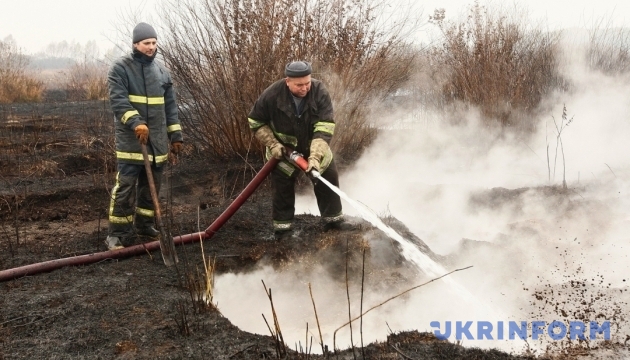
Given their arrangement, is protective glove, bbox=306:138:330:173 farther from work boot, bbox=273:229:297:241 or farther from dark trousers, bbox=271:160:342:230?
work boot, bbox=273:229:297:241

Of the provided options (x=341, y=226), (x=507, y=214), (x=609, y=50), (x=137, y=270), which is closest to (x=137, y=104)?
(x=137, y=270)

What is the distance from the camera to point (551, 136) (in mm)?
10156

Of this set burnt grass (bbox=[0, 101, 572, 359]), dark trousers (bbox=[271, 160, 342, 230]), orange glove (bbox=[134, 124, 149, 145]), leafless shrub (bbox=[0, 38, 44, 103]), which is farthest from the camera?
leafless shrub (bbox=[0, 38, 44, 103])

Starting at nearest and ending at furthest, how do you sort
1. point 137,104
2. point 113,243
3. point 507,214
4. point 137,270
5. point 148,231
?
point 137,270, point 137,104, point 113,243, point 148,231, point 507,214

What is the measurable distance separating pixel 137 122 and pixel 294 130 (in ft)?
4.66

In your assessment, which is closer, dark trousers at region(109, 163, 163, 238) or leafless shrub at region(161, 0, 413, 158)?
dark trousers at region(109, 163, 163, 238)

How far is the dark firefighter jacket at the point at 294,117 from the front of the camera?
4.84m

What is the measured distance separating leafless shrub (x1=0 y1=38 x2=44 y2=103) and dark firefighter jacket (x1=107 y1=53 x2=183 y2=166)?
16.3m

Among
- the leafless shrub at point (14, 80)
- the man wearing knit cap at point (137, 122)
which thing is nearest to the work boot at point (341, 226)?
the man wearing knit cap at point (137, 122)

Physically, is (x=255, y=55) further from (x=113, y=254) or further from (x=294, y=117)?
(x=113, y=254)

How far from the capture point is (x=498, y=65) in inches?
394

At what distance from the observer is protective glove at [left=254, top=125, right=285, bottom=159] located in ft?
15.8

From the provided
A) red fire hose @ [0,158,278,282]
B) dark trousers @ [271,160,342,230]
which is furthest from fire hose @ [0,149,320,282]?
dark trousers @ [271,160,342,230]

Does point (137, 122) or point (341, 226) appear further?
point (341, 226)
